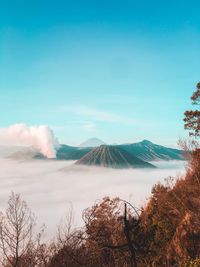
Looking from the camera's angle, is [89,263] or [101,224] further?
[101,224]

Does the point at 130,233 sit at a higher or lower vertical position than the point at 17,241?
lower

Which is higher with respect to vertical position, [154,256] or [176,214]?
[176,214]

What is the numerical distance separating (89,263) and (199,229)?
8.62 metres

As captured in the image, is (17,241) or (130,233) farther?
(130,233)

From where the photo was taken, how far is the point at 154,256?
89.2 ft

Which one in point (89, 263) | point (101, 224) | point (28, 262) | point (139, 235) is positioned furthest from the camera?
point (139, 235)

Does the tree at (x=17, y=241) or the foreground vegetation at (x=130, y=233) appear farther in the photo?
the foreground vegetation at (x=130, y=233)

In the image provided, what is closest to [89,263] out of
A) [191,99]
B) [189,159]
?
[189,159]

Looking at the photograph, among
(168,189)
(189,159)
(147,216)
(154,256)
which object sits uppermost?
(189,159)

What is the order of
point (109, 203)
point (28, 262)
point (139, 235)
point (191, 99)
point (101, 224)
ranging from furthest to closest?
point (191, 99)
point (139, 235)
point (109, 203)
point (101, 224)
point (28, 262)

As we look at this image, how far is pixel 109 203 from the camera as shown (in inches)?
1083

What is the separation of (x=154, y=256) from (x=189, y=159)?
884 centimetres

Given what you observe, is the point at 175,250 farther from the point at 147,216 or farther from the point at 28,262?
the point at 28,262

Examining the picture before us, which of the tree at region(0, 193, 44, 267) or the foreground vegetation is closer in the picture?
the tree at region(0, 193, 44, 267)
